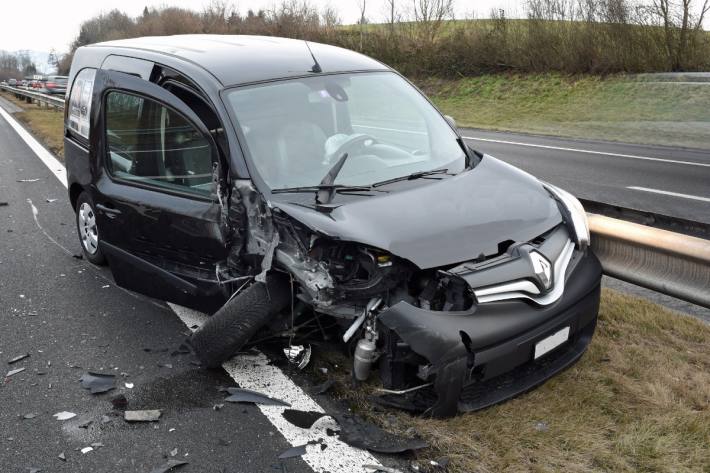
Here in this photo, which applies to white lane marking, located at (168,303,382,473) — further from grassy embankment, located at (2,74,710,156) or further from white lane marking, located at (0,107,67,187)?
grassy embankment, located at (2,74,710,156)

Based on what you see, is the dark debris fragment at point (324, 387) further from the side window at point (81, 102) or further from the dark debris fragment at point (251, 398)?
the side window at point (81, 102)

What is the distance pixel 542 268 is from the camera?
3162 millimetres

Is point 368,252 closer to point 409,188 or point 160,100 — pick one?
point 409,188

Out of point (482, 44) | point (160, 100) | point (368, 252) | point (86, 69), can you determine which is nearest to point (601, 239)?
point (368, 252)

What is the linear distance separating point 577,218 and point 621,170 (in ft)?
24.3

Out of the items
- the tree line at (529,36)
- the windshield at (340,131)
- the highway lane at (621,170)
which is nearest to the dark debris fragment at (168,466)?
the windshield at (340,131)

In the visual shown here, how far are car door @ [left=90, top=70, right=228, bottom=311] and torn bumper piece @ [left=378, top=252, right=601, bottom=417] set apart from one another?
1.44 metres

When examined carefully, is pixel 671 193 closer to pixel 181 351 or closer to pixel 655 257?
pixel 655 257

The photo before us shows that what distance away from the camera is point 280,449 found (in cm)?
297

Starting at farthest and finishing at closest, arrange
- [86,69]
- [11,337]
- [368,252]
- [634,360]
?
1. [86,69]
2. [11,337]
3. [634,360]
4. [368,252]

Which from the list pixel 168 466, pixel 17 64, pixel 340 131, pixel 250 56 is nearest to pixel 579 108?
pixel 250 56

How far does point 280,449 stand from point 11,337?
7.65 ft

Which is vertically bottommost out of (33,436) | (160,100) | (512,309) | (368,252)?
(33,436)

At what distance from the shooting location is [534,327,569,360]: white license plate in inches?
123
